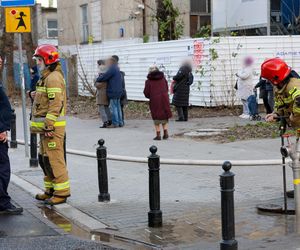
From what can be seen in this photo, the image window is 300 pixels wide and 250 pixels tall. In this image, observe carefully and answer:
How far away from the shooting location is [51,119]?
7551mm

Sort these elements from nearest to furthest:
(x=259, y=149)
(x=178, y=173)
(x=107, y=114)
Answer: (x=178, y=173)
(x=259, y=149)
(x=107, y=114)

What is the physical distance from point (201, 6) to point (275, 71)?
20.0 meters

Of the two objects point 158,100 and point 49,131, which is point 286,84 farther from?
point 158,100

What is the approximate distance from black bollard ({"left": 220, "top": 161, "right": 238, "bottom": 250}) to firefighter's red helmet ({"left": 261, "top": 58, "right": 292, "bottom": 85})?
1940 millimetres

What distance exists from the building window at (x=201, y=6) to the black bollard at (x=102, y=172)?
19.3 meters

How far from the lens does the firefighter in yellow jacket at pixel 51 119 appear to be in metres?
7.63

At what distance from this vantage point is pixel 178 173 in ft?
32.7

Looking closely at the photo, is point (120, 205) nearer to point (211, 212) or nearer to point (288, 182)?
point (211, 212)

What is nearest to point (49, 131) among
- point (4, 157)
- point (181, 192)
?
point (4, 157)

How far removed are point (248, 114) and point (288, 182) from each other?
8718 mm

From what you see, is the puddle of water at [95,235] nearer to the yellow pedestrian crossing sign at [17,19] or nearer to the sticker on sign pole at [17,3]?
the yellow pedestrian crossing sign at [17,19]

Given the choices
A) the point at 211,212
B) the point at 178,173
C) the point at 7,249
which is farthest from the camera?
the point at 178,173

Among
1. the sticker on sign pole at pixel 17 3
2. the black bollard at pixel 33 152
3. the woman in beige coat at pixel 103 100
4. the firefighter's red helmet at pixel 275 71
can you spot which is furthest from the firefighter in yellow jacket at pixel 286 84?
the woman in beige coat at pixel 103 100

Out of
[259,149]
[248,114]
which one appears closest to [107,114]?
[248,114]
